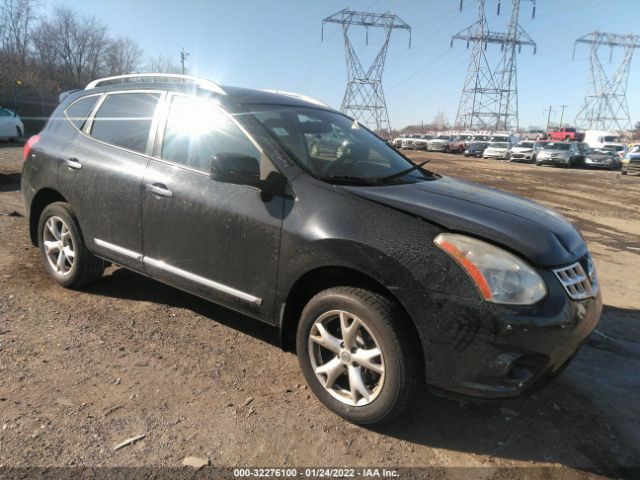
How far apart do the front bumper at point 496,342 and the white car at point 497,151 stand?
1475 inches

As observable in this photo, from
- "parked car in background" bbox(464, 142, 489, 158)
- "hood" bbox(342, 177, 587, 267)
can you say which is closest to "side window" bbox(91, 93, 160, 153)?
"hood" bbox(342, 177, 587, 267)

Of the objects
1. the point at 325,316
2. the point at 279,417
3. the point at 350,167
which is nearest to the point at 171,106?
the point at 350,167

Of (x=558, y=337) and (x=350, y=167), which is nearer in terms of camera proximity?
(x=558, y=337)

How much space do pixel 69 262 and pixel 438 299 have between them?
3.27 metres

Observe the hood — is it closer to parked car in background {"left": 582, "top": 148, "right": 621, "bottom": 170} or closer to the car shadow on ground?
the car shadow on ground

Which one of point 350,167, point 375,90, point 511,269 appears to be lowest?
point 511,269

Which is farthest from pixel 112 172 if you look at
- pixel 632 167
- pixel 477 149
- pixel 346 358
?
pixel 477 149

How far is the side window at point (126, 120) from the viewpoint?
363 cm

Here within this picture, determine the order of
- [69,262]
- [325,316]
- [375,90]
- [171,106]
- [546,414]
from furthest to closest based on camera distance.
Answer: [375,90] < [69,262] < [171,106] < [546,414] < [325,316]

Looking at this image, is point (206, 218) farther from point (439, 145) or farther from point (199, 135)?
point (439, 145)

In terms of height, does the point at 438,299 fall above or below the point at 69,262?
above

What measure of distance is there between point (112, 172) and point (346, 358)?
228 centimetres

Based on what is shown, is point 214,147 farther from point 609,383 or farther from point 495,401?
point 609,383

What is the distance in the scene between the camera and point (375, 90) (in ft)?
186
